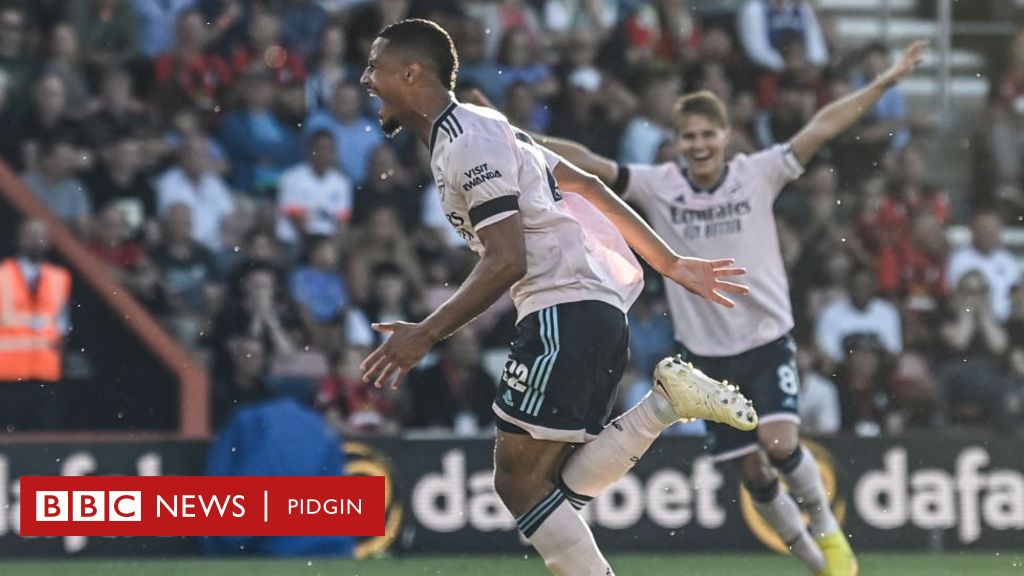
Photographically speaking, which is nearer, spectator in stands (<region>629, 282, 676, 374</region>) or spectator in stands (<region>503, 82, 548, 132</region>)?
spectator in stands (<region>629, 282, 676, 374</region>)

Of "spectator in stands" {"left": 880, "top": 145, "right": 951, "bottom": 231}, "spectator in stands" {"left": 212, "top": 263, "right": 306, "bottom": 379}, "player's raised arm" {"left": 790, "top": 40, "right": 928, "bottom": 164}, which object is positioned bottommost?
"spectator in stands" {"left": 212, "top": 263, "right": 306, "bottom": 379}

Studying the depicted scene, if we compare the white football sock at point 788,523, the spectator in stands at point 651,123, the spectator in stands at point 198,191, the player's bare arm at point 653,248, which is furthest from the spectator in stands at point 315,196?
the player's bare arm at point 653,248

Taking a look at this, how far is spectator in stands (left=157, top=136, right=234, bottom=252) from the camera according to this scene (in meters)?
14.1

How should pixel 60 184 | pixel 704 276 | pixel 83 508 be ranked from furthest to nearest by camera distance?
pixel 60 184 → pixel 83 508 → pixel 704 276

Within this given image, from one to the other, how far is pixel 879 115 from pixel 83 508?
7.82 metres

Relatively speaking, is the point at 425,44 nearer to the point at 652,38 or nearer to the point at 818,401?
the point at 818,401

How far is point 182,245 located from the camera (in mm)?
13797

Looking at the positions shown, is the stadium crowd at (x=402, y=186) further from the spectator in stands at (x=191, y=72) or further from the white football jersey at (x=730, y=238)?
the white football jersey at (x=730, y=238)

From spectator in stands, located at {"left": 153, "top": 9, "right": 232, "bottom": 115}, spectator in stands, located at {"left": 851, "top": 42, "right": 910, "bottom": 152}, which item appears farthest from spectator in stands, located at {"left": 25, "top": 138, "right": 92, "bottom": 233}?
spectator in stands, located at {"left": 851, "top": 42, "right": 910, "bottom": 152}

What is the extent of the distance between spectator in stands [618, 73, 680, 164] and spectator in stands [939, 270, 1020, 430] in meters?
2.53

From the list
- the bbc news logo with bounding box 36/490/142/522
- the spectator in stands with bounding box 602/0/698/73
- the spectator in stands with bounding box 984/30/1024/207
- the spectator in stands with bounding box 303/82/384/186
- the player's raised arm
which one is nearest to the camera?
the player's raised arm

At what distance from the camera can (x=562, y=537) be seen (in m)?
7.01

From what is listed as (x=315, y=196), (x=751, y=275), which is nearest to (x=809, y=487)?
(x=751, y=275)

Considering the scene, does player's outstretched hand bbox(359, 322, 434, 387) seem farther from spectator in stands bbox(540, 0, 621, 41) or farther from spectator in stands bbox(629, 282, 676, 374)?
spectator in stands bbox(540, 0, 621, 41)
